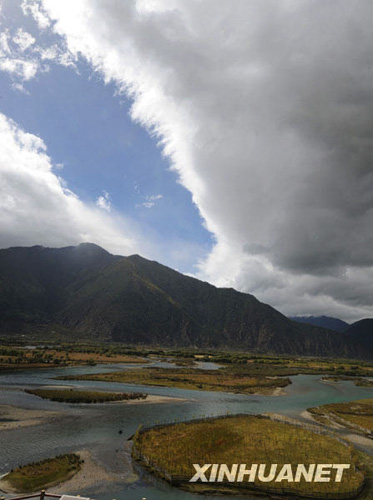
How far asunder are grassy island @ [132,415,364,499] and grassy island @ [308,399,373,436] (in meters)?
15.8

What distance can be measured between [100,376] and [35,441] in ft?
249

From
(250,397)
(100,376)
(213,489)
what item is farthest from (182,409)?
(100,376)

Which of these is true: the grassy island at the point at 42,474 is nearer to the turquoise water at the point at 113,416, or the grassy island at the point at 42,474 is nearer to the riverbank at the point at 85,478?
the riverbank at the point at 85,478

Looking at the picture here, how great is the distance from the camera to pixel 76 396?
8031cm

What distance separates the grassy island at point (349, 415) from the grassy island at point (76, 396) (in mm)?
45751

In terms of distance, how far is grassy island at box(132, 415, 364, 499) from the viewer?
Result: 114ft

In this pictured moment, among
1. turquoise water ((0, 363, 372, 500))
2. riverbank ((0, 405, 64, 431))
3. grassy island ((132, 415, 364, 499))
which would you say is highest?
grassy island ((132, 415, 364, 499))

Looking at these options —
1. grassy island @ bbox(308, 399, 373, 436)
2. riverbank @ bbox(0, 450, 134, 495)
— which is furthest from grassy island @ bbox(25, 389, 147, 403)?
grassy island @ bbox(308, 399, 373, 436)

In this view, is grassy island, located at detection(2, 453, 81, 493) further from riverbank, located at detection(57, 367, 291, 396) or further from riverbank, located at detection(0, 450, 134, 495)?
riverbank, located at detection(57, 367, 291, 396)

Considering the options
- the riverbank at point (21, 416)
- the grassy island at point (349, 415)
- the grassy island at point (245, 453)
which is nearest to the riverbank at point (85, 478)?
the grassy island at point (245, 453)

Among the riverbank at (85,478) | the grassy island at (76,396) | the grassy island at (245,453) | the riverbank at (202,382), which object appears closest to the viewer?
the riverbank at (85,478)

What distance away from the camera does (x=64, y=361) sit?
15800 centimetres

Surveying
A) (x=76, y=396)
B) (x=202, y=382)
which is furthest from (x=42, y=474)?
(x=202, y=382)

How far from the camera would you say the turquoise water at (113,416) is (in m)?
35.8
